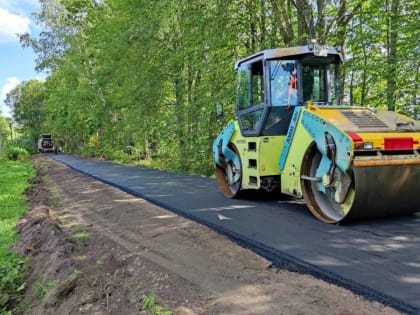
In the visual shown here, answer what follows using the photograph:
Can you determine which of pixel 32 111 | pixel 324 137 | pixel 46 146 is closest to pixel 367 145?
pixel 324 137

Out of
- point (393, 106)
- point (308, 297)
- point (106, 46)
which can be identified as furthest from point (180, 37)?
point (308, 297)

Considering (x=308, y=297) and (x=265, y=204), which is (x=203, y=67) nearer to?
(x=265, y=204)

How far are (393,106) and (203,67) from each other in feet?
23.2

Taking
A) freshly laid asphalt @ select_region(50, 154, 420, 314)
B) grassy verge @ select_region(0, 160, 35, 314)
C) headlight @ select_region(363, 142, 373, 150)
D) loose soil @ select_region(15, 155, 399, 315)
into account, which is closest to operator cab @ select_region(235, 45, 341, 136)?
freshly laid asphalt @ select_region(50, 154, 420, 314)

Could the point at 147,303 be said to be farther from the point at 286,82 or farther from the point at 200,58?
the point at 200,58

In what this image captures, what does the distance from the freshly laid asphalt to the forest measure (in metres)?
5.69

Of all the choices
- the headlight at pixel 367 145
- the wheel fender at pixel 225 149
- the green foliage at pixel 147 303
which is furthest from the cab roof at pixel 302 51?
the green foliage at pixel 147 303

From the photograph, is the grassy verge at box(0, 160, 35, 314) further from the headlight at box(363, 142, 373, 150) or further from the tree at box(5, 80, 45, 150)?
the tree at box(5, 80, 45, 150)

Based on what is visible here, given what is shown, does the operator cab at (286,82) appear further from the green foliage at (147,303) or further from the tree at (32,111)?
the tree at (32,111)

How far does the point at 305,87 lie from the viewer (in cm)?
675

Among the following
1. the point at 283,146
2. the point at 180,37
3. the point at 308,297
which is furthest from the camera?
the point at 180,37

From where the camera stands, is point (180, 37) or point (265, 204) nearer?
point (265, 204)

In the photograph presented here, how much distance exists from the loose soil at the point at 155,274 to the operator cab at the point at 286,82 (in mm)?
2260

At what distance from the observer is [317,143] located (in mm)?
5691
